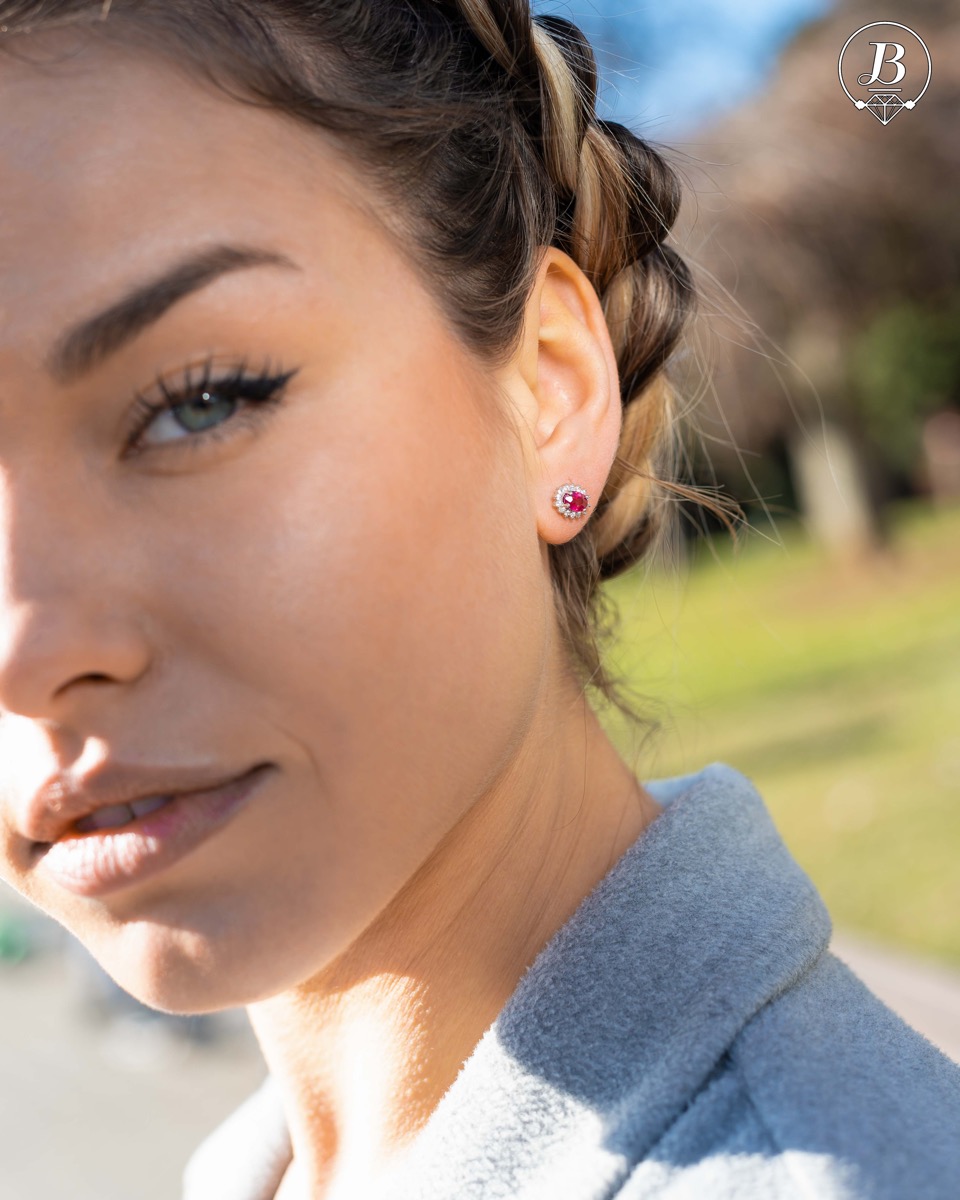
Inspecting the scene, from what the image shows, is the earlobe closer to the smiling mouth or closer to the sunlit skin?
the sunlit skin

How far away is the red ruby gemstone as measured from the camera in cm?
140

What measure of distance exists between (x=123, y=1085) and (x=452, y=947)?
402 cm

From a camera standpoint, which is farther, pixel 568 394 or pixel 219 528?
pixel 568 394

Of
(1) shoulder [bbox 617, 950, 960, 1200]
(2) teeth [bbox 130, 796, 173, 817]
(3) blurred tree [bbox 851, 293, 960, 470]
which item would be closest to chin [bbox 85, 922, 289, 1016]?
(2) teeth [bbox 130, 796, 173, 817]

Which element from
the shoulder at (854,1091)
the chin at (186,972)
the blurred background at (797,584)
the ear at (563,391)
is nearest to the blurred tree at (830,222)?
the blurred background at (797,584)

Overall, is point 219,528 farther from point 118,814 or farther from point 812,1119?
point 812,1119

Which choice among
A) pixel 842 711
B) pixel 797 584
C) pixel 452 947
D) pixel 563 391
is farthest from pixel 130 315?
pixel 797 584

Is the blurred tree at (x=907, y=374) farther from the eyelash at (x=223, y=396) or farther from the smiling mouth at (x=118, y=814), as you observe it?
the smiling mouth at (x=118, y=814)

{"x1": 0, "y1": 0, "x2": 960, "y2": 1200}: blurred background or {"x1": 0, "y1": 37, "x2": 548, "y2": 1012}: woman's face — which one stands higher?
{"x1": 0, "y1": 37, "x2": 548, "y2": 1012}: woman's face

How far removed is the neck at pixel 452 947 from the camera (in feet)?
4.43

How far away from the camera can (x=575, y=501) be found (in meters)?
1.41

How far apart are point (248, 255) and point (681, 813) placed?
0.75m

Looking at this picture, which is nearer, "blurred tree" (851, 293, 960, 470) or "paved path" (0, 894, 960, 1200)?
"paved path" (0, 894, 960, 1200)

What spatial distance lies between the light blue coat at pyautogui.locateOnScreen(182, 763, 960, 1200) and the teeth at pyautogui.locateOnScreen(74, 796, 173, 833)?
420 millimetres
